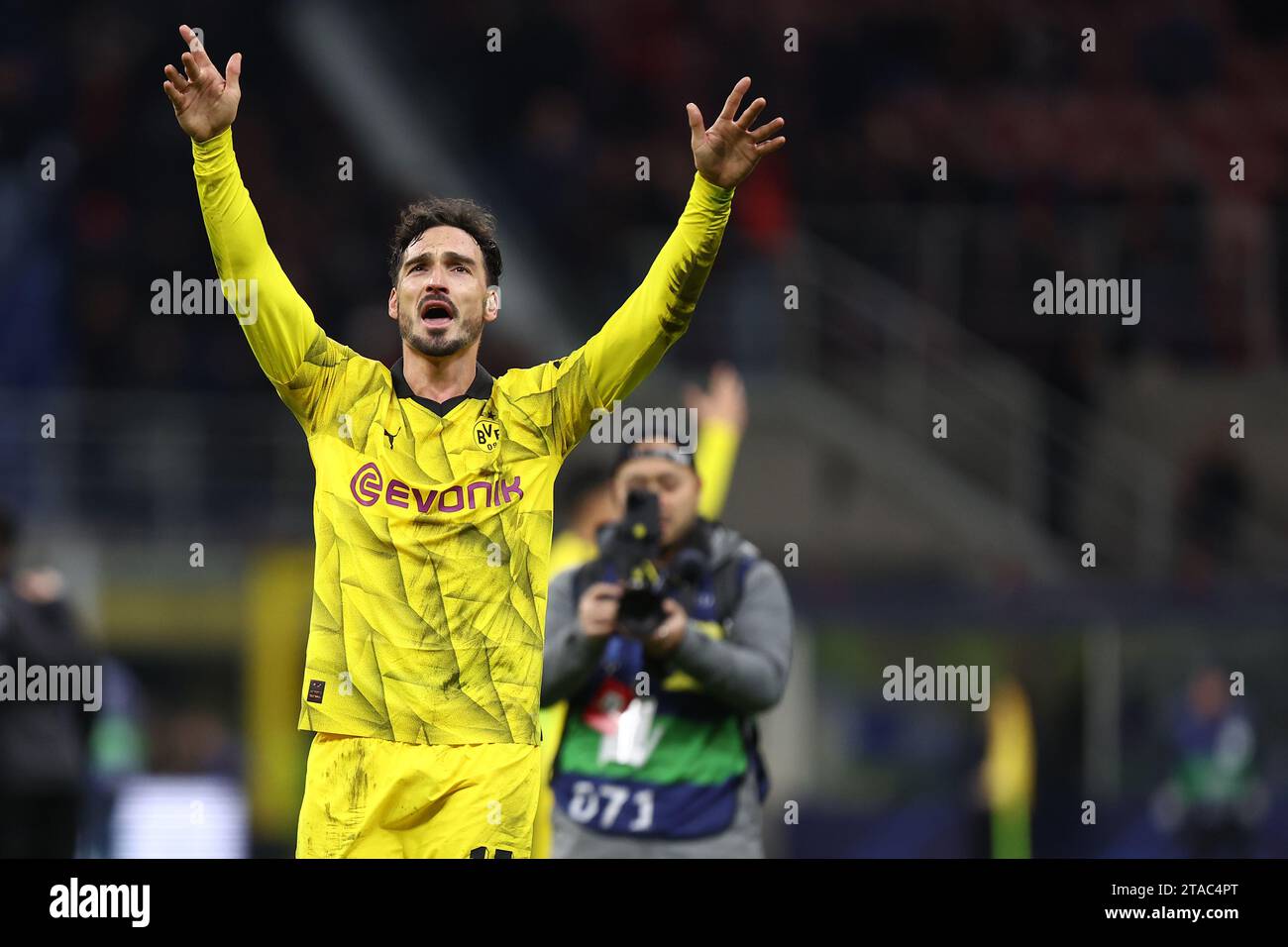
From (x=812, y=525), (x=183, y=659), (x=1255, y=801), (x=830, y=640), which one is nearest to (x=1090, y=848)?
(x=1255, y=801)

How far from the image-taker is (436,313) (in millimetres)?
5012

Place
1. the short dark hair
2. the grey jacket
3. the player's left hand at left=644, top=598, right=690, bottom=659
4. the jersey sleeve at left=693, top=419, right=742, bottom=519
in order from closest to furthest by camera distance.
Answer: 1. the short dark hair
2. the player's left hand at left=644, top=598, right=690, bottom=659
3. the grey jacket
4. the jersey sleeve at left=693, top=419, right=742, bottom=519

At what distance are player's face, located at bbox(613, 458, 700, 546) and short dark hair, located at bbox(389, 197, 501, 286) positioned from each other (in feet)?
4.21

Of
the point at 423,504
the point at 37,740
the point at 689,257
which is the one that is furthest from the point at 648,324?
the point at 37,740

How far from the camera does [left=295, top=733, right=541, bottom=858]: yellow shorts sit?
4.94 meters

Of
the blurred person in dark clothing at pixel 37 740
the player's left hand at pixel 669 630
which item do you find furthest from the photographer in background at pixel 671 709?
the blurred person in dark clothing at pixel 37 740

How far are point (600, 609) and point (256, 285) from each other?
1.45 meters

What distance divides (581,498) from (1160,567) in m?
7.82

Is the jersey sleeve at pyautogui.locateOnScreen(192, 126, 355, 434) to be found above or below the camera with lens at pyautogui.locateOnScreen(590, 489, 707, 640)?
above

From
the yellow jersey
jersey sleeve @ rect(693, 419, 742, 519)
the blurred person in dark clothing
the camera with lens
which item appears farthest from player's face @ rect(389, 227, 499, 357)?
the blurred person in dark clothing

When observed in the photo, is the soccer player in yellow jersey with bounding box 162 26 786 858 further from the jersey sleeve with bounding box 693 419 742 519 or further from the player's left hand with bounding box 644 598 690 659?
the jersey sleeve with bounding box 693 419 742 519

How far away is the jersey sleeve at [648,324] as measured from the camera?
5.00 meters

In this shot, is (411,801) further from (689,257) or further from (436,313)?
(689,257)
